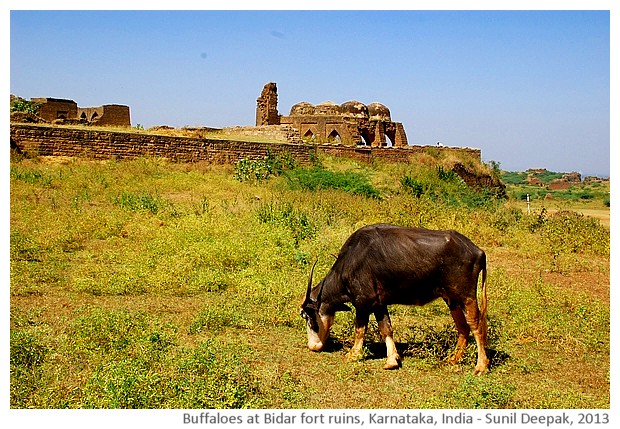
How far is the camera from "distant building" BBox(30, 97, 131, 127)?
2459 cm

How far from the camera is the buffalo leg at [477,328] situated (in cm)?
560

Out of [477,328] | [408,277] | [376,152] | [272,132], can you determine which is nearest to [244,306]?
[408,277]

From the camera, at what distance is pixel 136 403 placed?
4383 mm

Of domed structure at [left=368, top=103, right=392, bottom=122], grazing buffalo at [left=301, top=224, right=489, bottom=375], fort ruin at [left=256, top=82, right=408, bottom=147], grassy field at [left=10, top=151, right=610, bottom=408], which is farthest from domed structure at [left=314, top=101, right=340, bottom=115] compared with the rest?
grazing buffalo at [left=301, top=224, right=489, bottom=375]

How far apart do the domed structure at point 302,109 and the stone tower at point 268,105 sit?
49.6 inches

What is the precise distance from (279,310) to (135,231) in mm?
4285

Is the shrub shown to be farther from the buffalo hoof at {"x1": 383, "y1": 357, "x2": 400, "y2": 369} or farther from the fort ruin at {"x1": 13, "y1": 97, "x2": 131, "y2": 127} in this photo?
the fort ruin at {"x1": 13, "y1": 97, "x2": 131, "y2": 127}

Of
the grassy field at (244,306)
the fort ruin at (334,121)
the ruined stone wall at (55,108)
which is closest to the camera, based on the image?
the grassy field at (244,306)

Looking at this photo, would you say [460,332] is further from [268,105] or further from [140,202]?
[268,105]

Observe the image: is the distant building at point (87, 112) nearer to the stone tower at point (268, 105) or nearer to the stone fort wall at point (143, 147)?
the stone tower at point (268, 105)

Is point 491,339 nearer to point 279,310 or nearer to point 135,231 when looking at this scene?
point 279,310

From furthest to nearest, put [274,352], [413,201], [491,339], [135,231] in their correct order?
[413,201] < [135,231] < [491,339] < [274,352]

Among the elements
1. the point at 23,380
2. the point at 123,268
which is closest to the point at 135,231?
the point at 123,268

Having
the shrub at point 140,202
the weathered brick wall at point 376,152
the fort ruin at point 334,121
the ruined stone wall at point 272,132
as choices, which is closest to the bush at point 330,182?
the weathered brick wall at point 376,152
